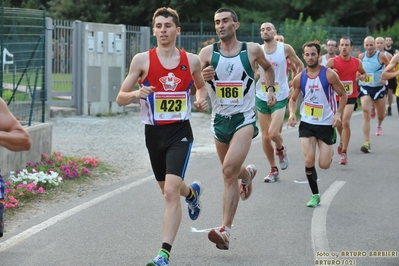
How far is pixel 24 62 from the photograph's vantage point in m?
12.3

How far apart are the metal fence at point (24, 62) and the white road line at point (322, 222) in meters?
4.31

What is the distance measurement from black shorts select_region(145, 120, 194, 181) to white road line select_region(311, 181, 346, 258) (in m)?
1.39

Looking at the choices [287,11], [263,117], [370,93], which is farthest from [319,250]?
[287,11]

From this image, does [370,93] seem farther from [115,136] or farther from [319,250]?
[319,250]


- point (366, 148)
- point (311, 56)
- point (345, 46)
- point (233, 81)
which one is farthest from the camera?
point (366, 148)

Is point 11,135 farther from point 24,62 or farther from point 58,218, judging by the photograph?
point 24,62

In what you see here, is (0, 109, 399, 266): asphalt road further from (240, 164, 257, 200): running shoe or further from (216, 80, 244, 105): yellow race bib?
(216, 80, 244, 105): yellow race bib

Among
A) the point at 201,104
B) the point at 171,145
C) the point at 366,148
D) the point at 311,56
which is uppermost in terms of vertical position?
the point at 311,56

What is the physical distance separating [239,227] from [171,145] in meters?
1.67

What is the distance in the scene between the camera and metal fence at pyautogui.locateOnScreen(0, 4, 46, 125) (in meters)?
11.8

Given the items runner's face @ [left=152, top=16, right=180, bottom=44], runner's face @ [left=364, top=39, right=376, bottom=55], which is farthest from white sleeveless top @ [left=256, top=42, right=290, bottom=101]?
runner's face @ [left=152, top=16, right=180, bottom=44]

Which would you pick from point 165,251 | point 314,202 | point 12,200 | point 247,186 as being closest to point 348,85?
point 314,202

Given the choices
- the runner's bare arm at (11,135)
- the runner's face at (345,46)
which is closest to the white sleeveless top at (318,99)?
the runner's face at (345,46)

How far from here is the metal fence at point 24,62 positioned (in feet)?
38.8
